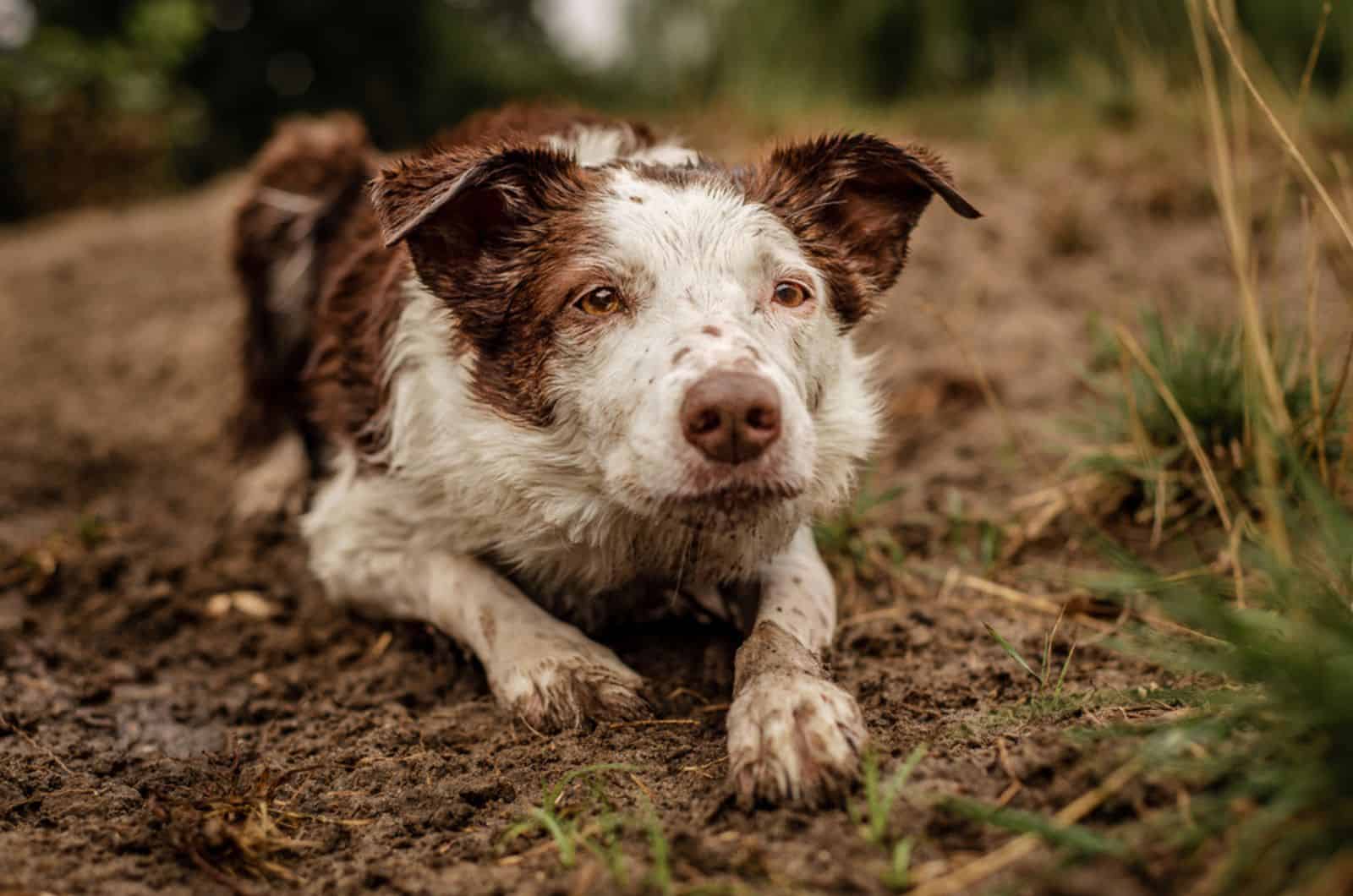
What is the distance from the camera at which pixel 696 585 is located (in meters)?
3.18

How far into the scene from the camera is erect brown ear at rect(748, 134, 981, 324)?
119 inches

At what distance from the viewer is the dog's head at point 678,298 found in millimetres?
2428

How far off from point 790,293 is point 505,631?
1.13m

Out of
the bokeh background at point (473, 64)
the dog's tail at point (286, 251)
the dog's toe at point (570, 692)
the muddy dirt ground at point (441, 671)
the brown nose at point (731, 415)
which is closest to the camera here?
the muddy dirt ground at point (441, 671)

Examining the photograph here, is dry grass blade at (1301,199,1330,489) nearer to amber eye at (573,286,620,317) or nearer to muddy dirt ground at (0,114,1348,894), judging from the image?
muddy dirt ground at (0,114,1348,894)

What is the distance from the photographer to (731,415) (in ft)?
7.63

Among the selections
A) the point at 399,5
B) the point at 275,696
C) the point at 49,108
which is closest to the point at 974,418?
the point at 275,696

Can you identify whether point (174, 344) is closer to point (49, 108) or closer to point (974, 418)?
point (49, 108)

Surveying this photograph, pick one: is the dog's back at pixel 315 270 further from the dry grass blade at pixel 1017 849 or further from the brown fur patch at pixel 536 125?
the dry grass blade at pixel 1017 849

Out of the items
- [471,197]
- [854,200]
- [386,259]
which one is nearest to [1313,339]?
[854,200]

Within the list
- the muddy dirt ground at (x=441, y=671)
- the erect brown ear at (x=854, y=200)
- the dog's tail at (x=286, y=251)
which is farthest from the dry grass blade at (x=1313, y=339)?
the dog's tail at (x=286, y=251)

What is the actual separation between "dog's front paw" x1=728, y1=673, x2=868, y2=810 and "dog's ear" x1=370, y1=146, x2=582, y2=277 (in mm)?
1396

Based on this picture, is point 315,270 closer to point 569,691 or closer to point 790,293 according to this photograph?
point 790,293

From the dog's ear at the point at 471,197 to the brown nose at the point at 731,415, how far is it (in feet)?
2.83
